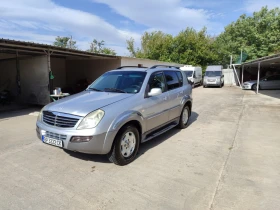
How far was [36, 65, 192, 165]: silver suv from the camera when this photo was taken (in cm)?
318

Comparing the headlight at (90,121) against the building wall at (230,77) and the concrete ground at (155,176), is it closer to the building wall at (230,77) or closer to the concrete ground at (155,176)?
the concrete ground at (155,176)

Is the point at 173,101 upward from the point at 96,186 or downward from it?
upward

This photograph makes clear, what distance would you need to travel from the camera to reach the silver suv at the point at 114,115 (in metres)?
3.18

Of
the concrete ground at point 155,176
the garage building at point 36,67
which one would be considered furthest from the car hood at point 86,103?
the garage building at point 36,67

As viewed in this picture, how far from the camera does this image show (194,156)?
13.3ft

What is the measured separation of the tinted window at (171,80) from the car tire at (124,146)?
5.91 ft

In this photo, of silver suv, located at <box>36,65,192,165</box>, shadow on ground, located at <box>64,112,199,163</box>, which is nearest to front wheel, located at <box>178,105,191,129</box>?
shadow on ground, located at <box>64,112,199,163</box>

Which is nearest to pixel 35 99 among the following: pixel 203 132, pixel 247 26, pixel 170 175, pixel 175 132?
pixel 175 132

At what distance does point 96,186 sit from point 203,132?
361 centimetres

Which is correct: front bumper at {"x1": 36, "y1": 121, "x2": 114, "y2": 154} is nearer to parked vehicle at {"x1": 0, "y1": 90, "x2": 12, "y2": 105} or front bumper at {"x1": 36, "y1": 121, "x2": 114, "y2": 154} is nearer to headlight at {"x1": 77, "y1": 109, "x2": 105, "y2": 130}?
headlight at {"x1": 77, "y1": 109, "x2": 105, "y2": 130}

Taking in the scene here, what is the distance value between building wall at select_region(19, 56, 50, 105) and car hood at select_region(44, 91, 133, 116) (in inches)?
249

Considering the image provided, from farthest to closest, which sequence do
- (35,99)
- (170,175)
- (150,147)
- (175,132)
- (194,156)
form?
(35,99) < (175,132) < (150,147) < (194,156) < (170,175)

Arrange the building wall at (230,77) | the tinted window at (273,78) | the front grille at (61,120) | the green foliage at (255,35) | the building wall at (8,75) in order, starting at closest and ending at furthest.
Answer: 1. the front grille at (61,120)
2. the building wall at (8,75)
3. the tinted window at (273,78)
4. the building wall at (230,77)
5. the green foliage at (255,35)

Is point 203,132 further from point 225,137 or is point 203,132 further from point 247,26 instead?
point 247,26
